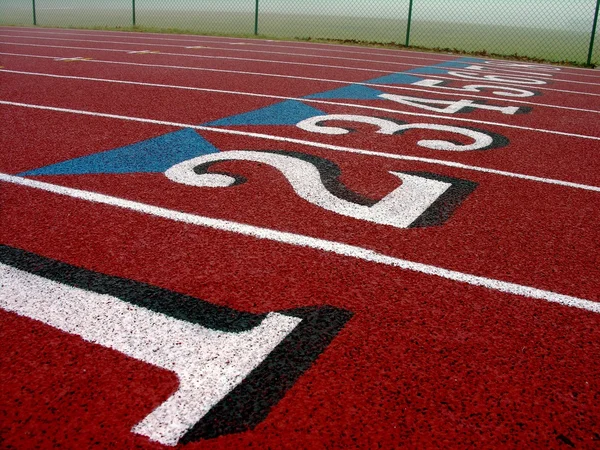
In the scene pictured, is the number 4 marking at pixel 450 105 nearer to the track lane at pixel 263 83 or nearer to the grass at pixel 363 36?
the track lane at pixel 263 83

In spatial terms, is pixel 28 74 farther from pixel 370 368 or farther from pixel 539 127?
pixel 370 368

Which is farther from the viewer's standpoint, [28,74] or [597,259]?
[28,74]

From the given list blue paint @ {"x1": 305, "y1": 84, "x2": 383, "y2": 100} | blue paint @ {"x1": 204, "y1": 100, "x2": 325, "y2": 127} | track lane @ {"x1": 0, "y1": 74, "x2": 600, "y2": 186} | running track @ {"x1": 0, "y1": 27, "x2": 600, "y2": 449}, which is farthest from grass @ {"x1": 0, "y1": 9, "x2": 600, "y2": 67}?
running track @ {"x1": 0, "y1": 27, "x2": 600, "y2": 449}

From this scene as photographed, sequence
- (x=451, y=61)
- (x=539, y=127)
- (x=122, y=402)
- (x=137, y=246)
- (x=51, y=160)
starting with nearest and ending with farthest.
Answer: (x=122, y=402)
(x=137, y=246)
(x=51, y=160)
(x=539, y=127)
(x=451, y=61)

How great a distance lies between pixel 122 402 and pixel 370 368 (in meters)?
0.91

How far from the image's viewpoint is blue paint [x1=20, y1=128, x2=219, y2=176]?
4.48 metres

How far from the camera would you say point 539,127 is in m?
6.87

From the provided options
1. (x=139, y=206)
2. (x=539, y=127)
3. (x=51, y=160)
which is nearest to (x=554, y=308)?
(x=139, y=206)

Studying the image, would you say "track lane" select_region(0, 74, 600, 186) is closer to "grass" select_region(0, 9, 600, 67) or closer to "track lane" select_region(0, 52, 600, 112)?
"track lane" select_region(0, 52, 600, 112)

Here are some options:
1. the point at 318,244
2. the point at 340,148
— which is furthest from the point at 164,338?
the point at 340,148

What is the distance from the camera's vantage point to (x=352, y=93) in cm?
859

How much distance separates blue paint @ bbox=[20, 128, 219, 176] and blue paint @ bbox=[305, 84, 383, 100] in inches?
124

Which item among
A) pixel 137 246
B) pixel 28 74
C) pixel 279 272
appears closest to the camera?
pixel 279 272

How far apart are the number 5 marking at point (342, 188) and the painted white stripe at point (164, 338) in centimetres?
147
